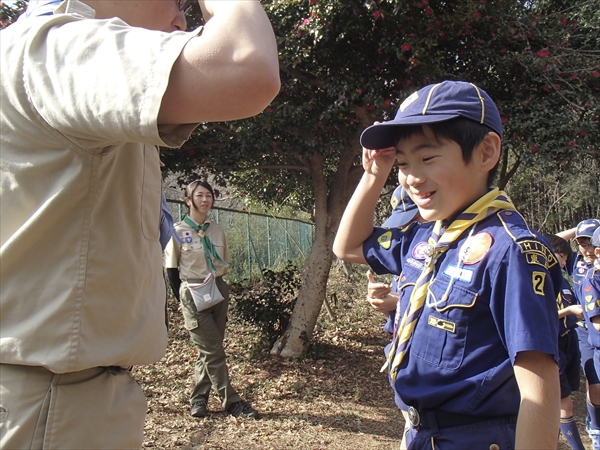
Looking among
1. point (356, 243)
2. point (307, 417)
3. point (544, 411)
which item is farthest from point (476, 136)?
point (307, 417)

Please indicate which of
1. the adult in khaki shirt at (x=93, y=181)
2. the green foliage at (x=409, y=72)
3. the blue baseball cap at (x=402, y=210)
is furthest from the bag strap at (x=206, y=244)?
the adult in khaki shirt at (x=93, y=181)

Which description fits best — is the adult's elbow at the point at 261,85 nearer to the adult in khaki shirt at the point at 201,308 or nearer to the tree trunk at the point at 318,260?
the adult in khaki shirt at the point at 201,308

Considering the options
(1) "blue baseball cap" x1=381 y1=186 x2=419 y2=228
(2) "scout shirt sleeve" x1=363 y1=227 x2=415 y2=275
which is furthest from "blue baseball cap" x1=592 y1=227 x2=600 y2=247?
(2) "scout shirt sleeve" x1=363 y1=227 x2=415 y2=275

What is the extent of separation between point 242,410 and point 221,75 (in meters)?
4.66

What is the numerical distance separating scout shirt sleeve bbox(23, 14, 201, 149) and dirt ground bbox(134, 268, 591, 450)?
4.09 m

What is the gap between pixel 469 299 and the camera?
142 centimetres

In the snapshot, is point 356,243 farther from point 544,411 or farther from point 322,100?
point 322,100

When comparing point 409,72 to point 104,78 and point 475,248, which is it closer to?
point 475,248

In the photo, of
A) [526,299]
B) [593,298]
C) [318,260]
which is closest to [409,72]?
[318,260]

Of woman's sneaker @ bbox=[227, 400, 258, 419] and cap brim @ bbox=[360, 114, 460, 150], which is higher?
cap brim @ bbox=[360, 114, 460, 150]

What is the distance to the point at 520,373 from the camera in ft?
4.19

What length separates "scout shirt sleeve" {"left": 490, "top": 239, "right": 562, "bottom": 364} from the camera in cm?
126

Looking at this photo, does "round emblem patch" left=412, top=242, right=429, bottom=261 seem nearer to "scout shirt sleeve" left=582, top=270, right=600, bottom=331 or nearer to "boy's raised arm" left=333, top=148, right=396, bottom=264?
"boy's raised arm" left=333, top=148, right=396, bottom=264

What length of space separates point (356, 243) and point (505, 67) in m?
4.23
